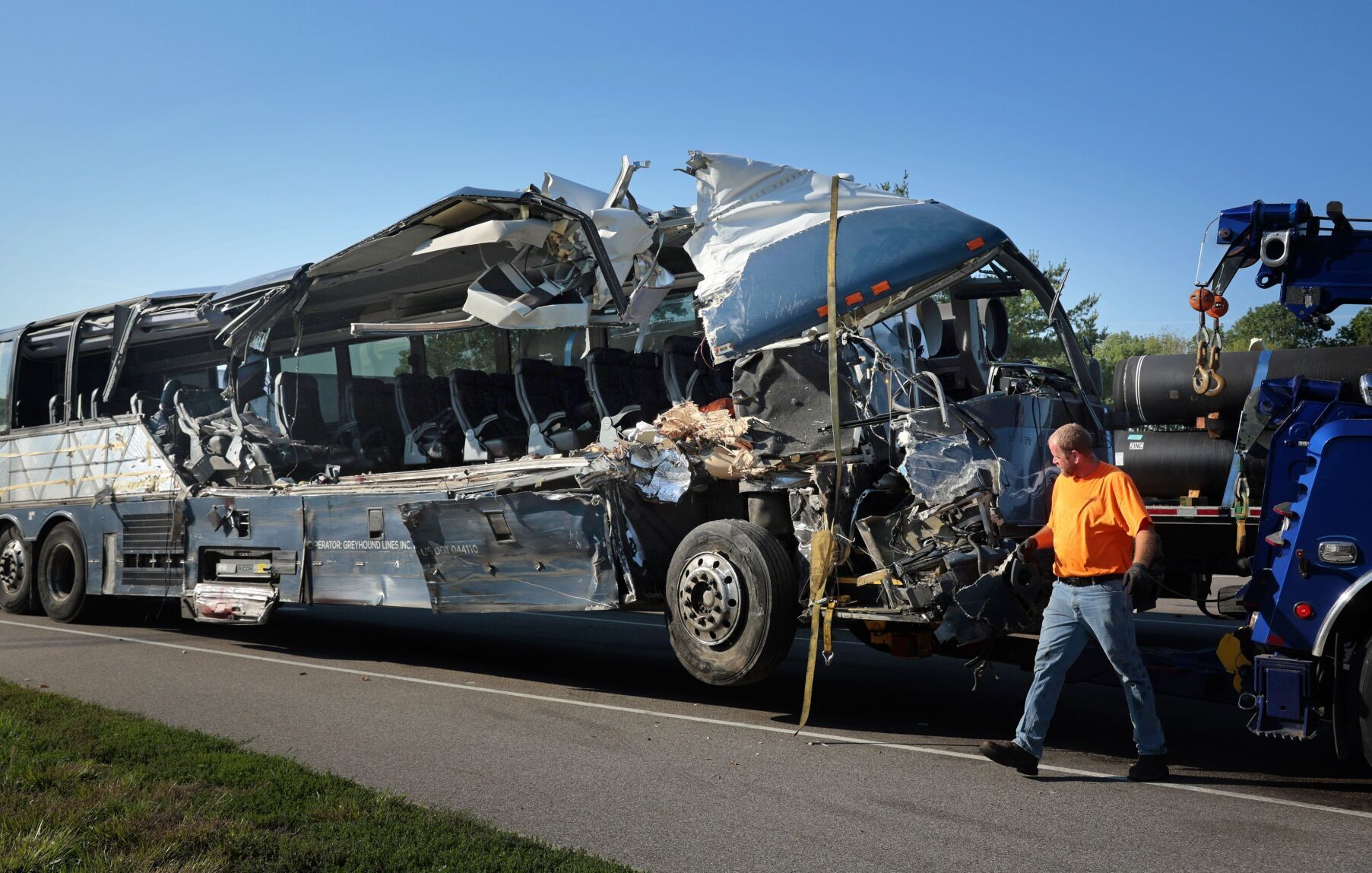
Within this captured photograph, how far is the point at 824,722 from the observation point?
7.46 m

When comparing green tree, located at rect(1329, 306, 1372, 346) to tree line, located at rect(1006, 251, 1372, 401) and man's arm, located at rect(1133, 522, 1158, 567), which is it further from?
man's arm, located at rect(1133, 522, 1158, 567)

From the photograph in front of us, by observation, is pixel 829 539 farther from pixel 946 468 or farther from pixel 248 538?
pixel 248 538

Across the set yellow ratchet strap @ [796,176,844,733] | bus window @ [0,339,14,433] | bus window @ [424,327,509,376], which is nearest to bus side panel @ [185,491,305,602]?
bus window @ [424,327,509,376]

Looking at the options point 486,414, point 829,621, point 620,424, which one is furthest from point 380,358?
point 829,621

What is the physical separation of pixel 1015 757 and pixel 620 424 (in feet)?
14.5

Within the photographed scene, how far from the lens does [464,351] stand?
38.7ft

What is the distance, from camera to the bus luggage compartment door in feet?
26.6

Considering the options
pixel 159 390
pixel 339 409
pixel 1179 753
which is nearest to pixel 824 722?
pixel 1179 753

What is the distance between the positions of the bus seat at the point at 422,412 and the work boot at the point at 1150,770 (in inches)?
310

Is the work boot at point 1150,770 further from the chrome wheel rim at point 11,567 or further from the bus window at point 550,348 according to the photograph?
the chrome wheel rim at point 11,567

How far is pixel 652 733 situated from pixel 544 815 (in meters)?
1.88

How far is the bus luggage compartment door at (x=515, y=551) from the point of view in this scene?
26.6 feet

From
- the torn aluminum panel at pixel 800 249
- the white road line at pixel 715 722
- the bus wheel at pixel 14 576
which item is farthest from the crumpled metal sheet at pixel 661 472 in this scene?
the bus wheel at pixel 14 576

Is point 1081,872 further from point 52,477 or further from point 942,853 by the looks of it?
point 52,477
